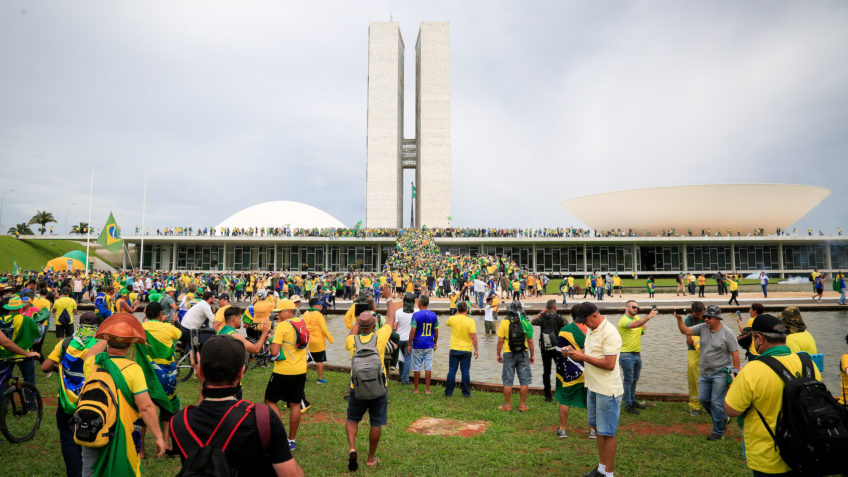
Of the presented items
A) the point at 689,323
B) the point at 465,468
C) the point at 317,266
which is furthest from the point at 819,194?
the point at 465,468

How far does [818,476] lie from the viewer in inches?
108

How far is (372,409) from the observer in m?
4.58

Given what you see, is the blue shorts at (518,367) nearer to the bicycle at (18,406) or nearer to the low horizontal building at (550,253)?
the bicycle at (18,406)

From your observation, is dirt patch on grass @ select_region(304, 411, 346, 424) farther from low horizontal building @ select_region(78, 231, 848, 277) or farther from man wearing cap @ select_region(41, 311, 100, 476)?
low horizontal building @ select_region(78, 231, 848, 277)

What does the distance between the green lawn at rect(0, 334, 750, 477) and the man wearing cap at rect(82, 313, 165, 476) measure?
1.89 metres

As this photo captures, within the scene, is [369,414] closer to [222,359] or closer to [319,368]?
[222,359]

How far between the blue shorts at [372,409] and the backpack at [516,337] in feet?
8.01

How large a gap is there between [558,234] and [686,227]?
1756cm

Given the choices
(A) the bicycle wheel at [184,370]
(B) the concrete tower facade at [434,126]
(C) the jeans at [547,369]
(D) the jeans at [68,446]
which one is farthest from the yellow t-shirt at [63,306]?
(B) the concrete tower facade at [434,126]

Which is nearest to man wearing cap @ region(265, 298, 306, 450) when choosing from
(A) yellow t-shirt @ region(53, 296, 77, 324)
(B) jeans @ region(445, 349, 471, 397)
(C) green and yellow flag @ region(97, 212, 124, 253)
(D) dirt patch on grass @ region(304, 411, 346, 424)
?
(D) dirt patch on grass @ region(304, 411, 346, 424)

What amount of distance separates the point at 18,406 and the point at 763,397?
26.4ft

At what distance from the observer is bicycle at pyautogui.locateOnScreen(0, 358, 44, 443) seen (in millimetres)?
5141

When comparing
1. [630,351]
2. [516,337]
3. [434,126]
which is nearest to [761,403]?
[630,351]

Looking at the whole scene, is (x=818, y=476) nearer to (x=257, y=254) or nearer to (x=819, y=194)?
(x=257, y=254)
